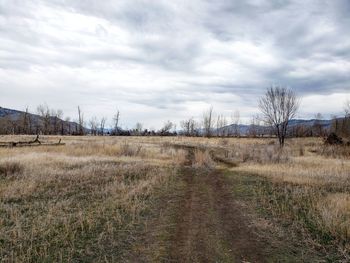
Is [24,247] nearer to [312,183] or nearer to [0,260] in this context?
[0,260]

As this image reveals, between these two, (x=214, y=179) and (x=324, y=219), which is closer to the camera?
(x=324, y=219)

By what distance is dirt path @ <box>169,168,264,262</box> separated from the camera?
23.0ft

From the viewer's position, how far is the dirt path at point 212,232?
7023 mm

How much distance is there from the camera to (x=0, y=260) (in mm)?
6750

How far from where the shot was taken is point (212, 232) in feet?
27.8

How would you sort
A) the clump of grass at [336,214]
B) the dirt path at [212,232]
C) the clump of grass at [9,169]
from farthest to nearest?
1. the clump of grass at [9,169]
2. the clump of grass at [336,214]
3. the dirt path at [212,232]

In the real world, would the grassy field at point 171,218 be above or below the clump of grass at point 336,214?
below

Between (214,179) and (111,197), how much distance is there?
633 cm

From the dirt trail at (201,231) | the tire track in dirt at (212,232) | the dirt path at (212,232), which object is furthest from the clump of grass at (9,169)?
the dirt path at (212,232)

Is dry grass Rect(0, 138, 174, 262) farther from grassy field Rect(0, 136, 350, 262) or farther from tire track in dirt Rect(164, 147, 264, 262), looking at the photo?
tire track in dirt Rect(164, 147, 264, 262)

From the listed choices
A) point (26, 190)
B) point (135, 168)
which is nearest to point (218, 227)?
point (26, 190)

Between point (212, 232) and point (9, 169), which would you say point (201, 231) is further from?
point (9, 169)

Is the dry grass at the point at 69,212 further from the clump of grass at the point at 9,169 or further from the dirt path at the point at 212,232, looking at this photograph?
the dirt path at the point at 212,232

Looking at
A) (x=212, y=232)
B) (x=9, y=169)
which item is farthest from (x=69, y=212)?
(x=9, y=169)
